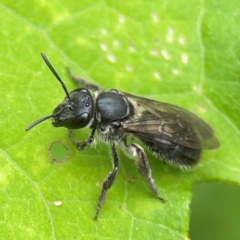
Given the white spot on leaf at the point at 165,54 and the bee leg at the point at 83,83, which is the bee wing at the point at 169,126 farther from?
the white spot on leaf at the point at 165,54

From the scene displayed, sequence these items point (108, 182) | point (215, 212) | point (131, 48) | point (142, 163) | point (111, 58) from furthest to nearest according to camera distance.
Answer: point (215, 212) → point (131, 48) → point (111, 58) → point (142, 163) → point (108, 182)

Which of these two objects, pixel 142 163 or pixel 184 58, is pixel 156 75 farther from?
pixel 142 163

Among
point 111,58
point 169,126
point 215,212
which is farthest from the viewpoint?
point 215,212

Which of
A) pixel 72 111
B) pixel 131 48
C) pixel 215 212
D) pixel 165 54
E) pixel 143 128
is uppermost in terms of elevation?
pixel 165 54

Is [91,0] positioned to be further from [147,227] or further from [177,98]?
[147,227]

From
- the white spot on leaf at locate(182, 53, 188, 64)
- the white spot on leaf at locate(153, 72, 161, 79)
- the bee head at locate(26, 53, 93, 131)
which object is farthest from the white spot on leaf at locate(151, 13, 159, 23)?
the bee head at locate(26, 53, 93, 131)

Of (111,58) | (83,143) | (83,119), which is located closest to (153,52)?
(111,58)
